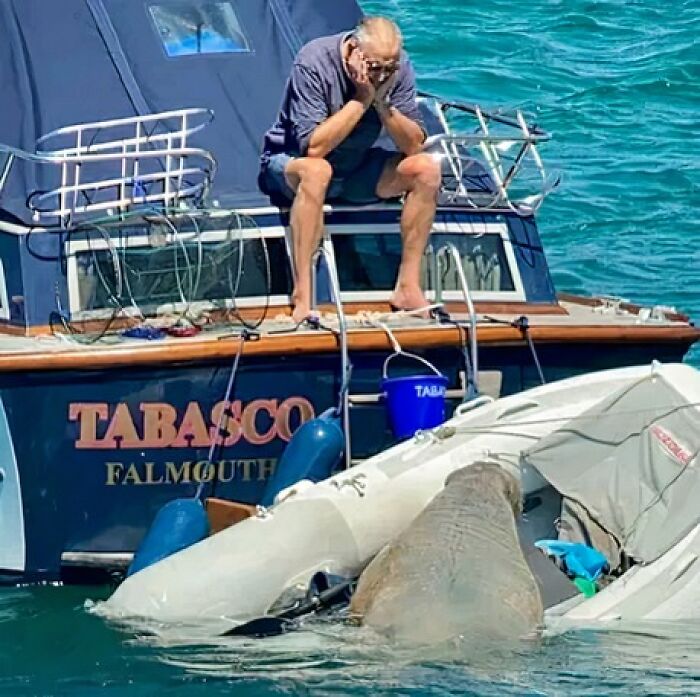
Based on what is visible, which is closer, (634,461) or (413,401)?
(634,461)

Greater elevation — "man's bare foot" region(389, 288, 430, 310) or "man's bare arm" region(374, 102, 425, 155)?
"man's bare arm" region(374, 102, 425, 155)

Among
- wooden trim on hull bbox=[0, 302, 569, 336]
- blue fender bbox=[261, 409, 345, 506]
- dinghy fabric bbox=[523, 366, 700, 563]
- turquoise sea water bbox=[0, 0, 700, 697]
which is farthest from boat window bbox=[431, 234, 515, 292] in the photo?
turquoise sea water bbox=[0, 0, 700, 697]

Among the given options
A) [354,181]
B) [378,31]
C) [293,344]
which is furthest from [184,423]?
[378,31]

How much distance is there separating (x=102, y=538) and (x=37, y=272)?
1384mm

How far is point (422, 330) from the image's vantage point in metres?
9.54

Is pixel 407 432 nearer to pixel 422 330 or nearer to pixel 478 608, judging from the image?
pixel 422 330

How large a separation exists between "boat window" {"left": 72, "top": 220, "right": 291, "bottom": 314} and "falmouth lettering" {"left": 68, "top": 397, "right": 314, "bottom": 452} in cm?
77

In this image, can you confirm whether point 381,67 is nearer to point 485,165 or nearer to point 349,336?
point 349,336

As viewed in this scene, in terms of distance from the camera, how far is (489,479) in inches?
349

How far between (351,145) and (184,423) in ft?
5.92

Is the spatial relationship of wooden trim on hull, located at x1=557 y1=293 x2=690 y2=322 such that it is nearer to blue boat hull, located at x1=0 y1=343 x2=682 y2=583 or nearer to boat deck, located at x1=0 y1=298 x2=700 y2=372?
boat deck, located at x1=0 y1=298 x2=700 y2=372

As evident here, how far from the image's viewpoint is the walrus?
785 centimetres

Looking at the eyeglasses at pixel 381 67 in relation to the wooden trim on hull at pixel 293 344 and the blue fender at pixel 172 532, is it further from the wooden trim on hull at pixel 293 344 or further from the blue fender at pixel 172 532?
the blue fender at pixel 172 532

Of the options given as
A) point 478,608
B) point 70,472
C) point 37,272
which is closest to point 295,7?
point 37,272
